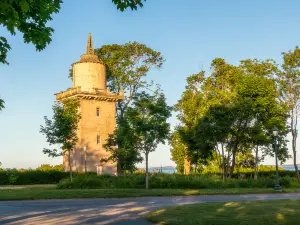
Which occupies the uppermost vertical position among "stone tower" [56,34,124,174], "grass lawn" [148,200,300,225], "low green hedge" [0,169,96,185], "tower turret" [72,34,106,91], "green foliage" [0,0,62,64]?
"tower turret" [72,34,106,91]

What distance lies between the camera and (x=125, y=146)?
127 feet

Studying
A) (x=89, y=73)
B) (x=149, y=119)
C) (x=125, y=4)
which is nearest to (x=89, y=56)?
(x=89, y=73)

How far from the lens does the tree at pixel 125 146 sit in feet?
113

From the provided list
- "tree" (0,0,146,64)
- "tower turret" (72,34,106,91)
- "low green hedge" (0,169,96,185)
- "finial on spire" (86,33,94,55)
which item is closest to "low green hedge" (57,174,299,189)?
"low green hedge" (0,169,96,185)

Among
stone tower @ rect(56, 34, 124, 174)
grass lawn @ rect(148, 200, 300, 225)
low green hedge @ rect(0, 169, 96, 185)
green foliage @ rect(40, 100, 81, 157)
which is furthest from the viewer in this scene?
stone tower @ rect(56, 34, 124, 174)

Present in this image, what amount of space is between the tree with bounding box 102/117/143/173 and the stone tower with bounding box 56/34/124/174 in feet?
9.99

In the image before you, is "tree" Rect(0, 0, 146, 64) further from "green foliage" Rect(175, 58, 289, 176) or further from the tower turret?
the tower turret

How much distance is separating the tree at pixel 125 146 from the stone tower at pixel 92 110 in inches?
120

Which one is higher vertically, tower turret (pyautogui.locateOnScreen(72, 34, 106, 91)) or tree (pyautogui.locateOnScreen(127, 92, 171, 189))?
tower turret (pyautogui.locateOnScreen(72, 34, 106, 91))

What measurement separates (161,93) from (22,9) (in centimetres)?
2844

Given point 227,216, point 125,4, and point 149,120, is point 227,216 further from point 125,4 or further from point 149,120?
point 149,120

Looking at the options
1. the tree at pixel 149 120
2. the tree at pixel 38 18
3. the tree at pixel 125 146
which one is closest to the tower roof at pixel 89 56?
the tree at pixel 125 146

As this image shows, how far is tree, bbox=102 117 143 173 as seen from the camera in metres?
34.5

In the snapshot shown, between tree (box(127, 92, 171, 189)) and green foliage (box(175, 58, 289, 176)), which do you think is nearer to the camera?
tree (box(127, 92, 171, 189))
